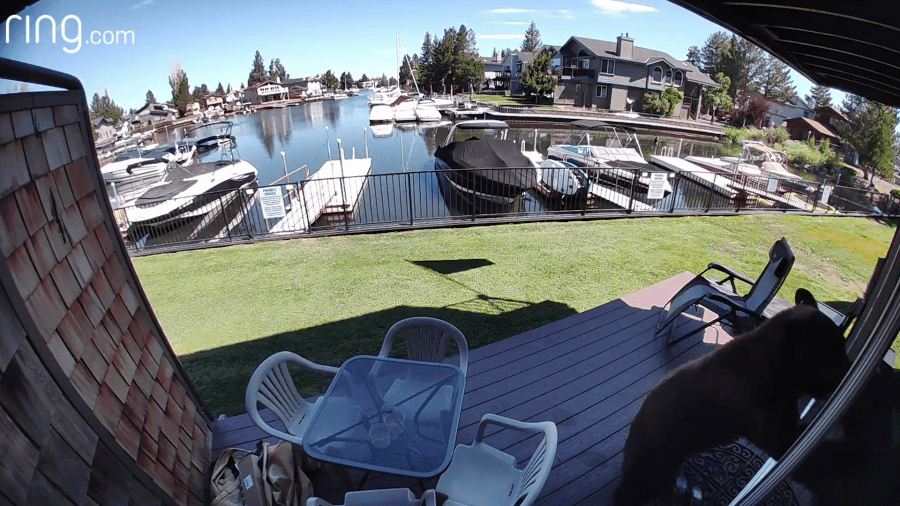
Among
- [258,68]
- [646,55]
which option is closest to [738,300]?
[646,55]

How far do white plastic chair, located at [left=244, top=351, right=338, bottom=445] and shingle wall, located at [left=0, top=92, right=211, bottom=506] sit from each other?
0.46 metres

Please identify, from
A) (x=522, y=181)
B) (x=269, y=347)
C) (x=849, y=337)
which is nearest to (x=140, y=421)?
(x=269, y=347)

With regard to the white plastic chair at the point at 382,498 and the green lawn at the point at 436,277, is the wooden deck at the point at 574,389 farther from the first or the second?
the white plastic chair at the point at 382,498

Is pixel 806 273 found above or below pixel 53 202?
below

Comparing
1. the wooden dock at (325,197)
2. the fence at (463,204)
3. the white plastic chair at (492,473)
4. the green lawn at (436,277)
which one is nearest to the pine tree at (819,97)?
the green lawn at (436,277)

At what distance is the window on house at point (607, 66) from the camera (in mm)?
37747

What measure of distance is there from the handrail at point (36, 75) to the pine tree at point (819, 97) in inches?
126

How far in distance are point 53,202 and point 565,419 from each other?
9.58 ft

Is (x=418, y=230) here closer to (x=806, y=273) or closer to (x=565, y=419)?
(x=565, y=419)

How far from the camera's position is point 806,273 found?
521cm

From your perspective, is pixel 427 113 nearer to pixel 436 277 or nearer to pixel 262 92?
pixel 436 277

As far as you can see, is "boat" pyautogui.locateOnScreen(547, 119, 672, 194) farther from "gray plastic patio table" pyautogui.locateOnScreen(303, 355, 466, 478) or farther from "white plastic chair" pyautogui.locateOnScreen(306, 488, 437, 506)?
"white plastic chair" pyautogui.locateOnScreen(306, 488, 437, 506)

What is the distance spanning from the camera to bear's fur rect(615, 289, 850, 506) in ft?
4.84

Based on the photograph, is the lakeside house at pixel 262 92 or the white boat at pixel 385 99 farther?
the lakeside house at pixel 262 92
